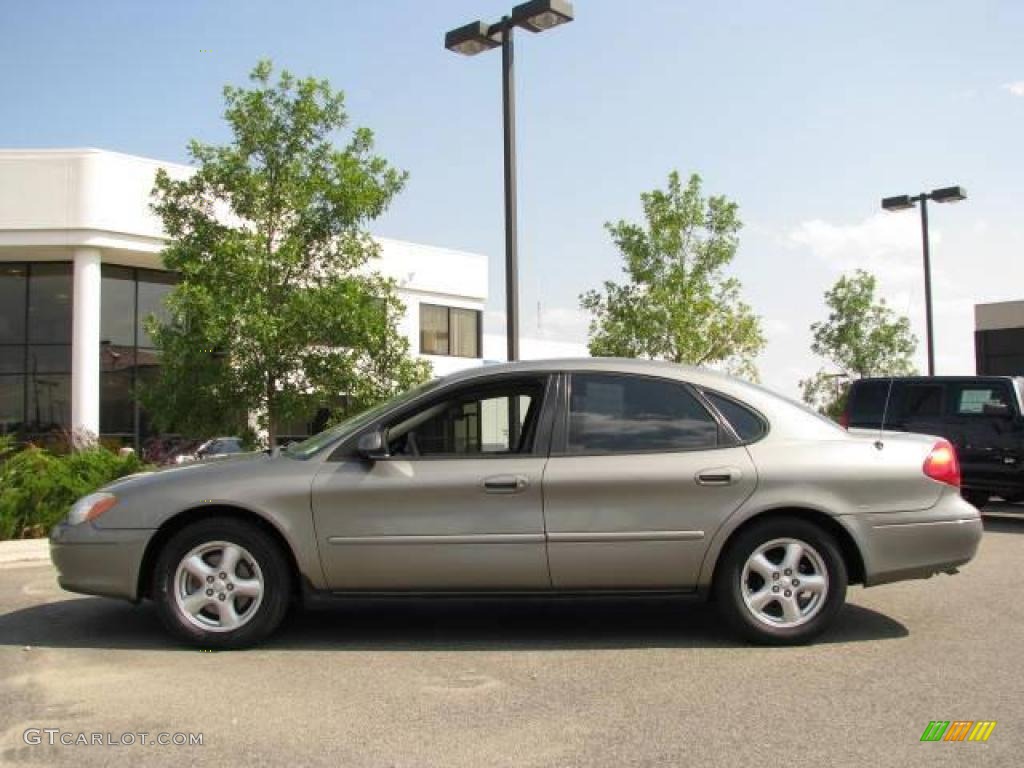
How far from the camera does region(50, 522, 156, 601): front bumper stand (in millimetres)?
5508

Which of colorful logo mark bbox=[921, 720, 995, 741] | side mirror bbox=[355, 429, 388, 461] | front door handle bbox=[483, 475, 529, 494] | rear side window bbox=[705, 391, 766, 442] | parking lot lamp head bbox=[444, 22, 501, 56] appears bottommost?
colorful logo mark bbox=[921, 720, 995, 741]

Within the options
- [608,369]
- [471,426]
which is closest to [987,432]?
[608,369]

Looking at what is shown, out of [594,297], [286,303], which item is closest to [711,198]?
[594,297]

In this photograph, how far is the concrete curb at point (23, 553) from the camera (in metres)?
9.31

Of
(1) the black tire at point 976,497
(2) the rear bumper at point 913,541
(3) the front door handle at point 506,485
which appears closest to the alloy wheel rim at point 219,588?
(3) the front door handle at point 506,485

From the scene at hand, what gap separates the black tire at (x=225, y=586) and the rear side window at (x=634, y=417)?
70.7 inches

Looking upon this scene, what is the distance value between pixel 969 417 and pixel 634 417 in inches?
331

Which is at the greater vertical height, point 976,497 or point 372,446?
point 372,446

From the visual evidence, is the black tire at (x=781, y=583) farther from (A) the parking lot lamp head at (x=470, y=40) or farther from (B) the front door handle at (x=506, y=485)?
(A) the parking lot lamp head at (x=470, y=40)

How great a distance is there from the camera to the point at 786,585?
5527 mm

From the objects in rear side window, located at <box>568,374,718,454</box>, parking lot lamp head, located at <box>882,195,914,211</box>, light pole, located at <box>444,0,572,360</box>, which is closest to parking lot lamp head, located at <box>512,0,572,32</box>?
light pole, located at <box>444,0,572,360</box>

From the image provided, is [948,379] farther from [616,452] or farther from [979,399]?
[616,452]

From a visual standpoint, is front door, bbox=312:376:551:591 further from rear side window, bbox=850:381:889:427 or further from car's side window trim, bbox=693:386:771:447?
rear side window, bbox=850:381:889:427

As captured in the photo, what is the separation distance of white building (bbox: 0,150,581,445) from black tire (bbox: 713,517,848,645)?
49.9ft
